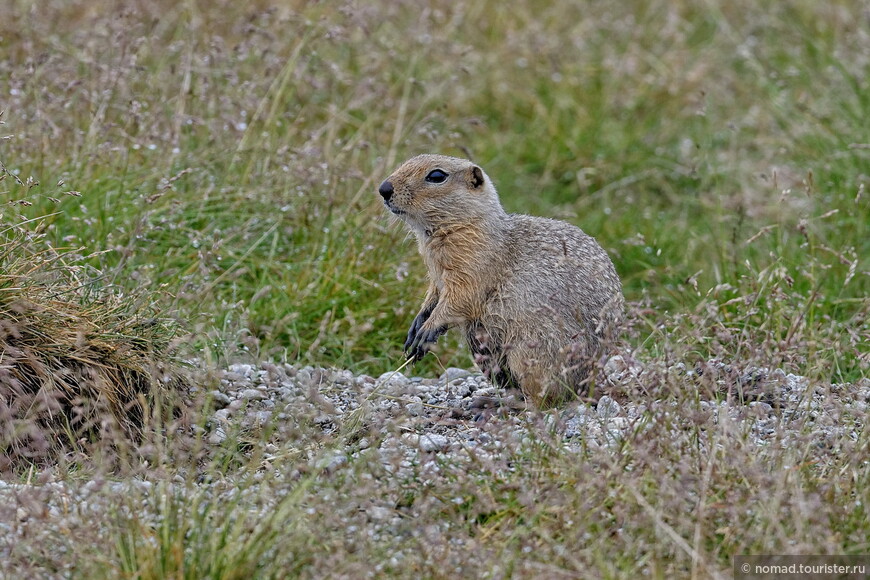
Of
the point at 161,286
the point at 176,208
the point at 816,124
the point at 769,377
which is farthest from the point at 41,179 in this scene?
the point at 816,124

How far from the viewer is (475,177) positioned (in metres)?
5.54

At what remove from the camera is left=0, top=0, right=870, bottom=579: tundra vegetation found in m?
3.53

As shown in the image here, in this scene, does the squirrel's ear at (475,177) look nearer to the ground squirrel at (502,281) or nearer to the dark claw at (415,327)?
the ground squirrel at (502,281)

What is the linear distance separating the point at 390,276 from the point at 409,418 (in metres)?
1.82

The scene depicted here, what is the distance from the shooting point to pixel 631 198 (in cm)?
796

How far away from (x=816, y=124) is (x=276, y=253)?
3.73 metres

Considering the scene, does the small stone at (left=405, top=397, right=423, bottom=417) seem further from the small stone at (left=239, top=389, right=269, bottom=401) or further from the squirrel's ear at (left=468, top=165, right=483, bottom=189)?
Result: the squirrel's ear at (left=468, top=165, right=483, bottom=189)

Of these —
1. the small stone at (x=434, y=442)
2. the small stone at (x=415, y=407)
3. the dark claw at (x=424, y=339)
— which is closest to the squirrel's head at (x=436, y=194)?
the dark claw at (x=424, y=339)

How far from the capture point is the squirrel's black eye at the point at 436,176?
5492 millimetres

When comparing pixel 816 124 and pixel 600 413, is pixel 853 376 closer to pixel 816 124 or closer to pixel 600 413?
pixel 600 413

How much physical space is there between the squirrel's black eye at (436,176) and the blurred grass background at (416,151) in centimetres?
70

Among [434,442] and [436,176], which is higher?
[436,176]

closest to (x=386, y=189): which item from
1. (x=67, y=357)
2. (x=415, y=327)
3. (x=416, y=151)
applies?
(x=415, y=327)

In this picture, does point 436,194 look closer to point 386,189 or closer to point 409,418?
point 386,189
